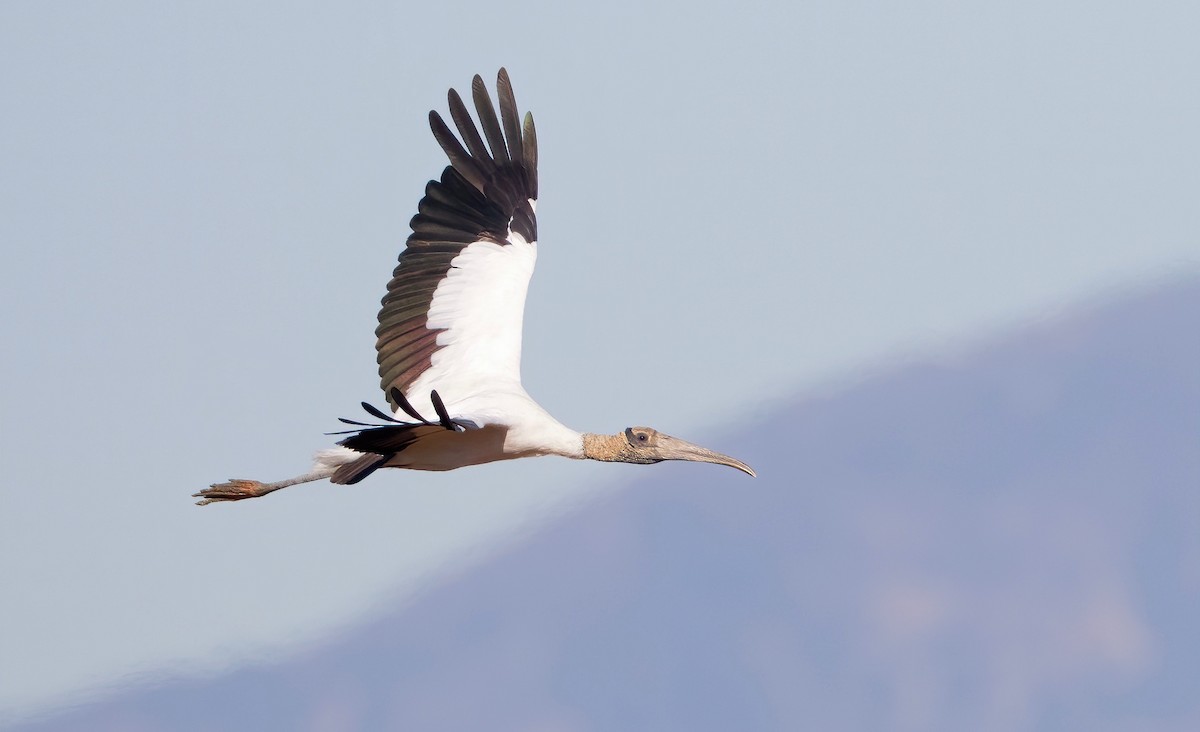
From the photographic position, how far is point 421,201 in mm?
14828

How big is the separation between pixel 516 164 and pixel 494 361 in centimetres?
187

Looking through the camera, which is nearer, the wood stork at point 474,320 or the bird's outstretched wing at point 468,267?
the wood stork at point 474,320

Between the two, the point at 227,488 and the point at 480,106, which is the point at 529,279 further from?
the point at 227,488

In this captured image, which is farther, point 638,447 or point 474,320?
point 474,320

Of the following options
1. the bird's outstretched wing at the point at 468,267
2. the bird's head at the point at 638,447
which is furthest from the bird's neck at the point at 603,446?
the bird's outstretched wing at the point at 468,267

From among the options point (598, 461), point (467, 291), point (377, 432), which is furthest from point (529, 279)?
point (377, 432)

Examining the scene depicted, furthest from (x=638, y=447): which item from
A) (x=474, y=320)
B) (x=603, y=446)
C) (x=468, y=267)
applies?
(x=468, y=267)

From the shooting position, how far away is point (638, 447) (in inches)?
535

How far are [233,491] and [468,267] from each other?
261 centimetres

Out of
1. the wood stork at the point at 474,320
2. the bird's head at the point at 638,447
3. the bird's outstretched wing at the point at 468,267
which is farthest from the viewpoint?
the bird's outstretched wing at the point at 468,267

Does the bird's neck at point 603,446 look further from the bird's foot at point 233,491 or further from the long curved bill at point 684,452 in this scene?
the bird's foot at point 233,491

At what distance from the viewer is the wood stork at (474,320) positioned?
1298 centimetres

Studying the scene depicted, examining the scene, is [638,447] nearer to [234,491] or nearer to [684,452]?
[684,452]

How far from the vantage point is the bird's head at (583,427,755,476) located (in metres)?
13.5
